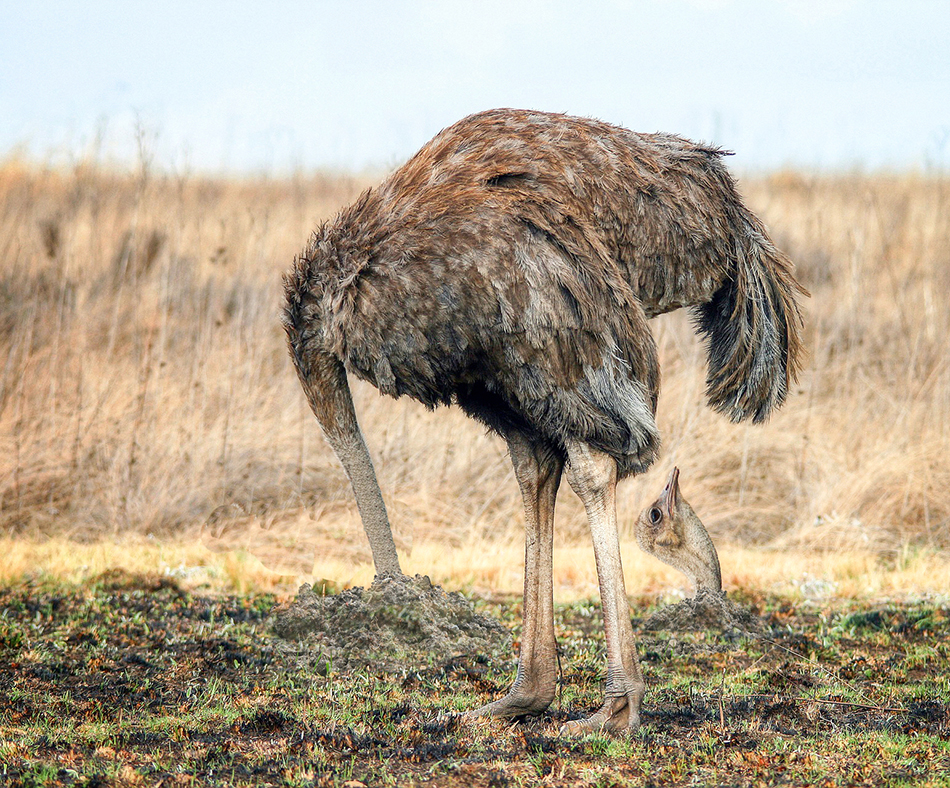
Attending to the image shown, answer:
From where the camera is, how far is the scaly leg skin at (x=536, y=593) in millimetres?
4668

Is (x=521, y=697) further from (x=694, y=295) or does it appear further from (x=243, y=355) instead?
(x=243, y=355)

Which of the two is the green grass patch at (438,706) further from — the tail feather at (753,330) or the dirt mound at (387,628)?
the tail feather at (753,330)

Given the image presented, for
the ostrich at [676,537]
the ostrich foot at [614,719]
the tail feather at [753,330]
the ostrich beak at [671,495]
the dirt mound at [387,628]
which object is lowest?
the dirt mound at [387,628]

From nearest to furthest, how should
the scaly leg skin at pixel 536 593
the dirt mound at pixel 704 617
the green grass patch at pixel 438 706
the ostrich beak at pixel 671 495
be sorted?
the green grass patch at pixel 438 706 → the scaly leg skin at pixel 536 593 → the ostrich beak at pixel 671 495 → the dirt mound at pixel 704 617

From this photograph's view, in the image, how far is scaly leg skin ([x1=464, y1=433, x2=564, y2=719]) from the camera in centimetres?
467

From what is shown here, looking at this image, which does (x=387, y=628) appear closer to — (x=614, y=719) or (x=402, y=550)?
(x=614, y=719)

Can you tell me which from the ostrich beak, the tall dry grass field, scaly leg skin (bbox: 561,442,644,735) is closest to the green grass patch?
scaly leg skin (bbox: 561,442,644,735)

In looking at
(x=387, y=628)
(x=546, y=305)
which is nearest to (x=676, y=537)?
(x=387, y=628)

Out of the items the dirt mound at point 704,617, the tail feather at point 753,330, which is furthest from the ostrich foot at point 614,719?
the dirt mound at point 704,617

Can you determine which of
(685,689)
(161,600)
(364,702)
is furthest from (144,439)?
(685,689)

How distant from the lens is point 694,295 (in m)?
4.73

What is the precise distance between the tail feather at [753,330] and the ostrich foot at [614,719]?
Result: 138 cm

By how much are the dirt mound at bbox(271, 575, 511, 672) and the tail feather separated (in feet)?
6.26

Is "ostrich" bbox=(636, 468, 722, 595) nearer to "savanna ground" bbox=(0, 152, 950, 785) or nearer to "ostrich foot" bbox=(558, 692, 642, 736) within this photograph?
"savanna ground" bbox=(0, 152, 950, 785)
